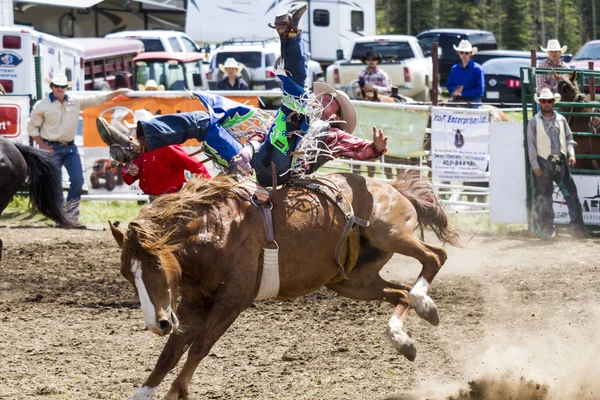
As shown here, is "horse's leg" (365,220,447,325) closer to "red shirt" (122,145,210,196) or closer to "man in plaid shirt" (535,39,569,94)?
"red shirt" (122,145,210,196)

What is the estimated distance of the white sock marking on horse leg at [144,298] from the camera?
457cm

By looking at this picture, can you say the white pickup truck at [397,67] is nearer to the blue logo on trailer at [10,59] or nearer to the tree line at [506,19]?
the blue logo on trailer at [10,59]

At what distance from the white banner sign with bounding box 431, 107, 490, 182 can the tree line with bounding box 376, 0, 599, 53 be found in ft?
72.9

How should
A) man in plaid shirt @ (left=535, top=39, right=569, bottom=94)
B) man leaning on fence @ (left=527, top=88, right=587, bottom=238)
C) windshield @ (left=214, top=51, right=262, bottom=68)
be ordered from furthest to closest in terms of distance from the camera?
windshield @ (left=214, top=51, right=262, bottom=68), man in plaid shirt @ (left=535, top=39, right=569, bottom=94), man leaning on fence @ (left=527, top=88, right=587, bottom=238)

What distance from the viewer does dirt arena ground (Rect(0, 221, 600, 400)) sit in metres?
5.58

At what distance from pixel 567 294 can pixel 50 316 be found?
4.03m

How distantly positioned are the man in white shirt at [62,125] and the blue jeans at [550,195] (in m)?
4.99

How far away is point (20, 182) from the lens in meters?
8.91

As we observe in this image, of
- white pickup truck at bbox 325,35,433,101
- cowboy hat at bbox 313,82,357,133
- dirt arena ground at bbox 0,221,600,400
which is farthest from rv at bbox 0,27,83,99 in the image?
white pickup truck at bbox 325,35,433,101

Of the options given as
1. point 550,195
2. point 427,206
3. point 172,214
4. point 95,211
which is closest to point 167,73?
point 95,211

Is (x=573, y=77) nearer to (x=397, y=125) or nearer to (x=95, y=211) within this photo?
(x=397, y=125)

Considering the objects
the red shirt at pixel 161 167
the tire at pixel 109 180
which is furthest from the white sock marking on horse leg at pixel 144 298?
the tire at pixel 109 180

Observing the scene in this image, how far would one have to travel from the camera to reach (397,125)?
37.9 feet

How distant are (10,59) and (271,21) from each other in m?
13.4
